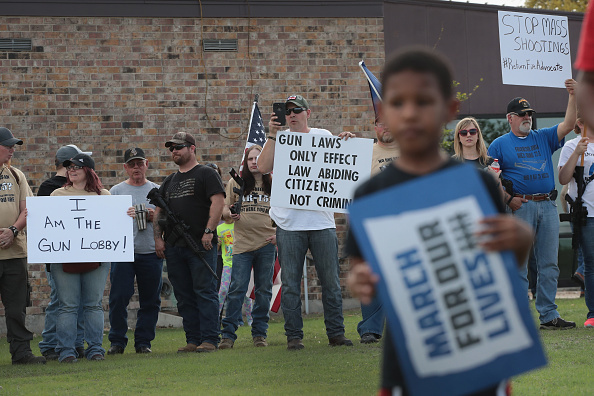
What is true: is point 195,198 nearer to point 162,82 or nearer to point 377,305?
point 377,305

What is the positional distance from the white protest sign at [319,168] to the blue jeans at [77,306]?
2.07 metres

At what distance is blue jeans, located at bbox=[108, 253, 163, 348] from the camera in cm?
916

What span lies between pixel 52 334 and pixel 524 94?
32.2 feet

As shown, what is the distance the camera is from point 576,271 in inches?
423

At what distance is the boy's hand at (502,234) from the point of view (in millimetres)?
2373

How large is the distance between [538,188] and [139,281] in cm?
442

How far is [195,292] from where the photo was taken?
8703 millimetres

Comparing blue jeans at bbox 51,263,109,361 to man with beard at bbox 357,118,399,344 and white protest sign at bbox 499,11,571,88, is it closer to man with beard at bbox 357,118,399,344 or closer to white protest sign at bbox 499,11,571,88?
man with beard at bbox 357,118,399,344

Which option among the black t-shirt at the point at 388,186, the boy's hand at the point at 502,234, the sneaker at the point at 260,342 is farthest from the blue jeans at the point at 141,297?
the boy's hand at the point at 502,234

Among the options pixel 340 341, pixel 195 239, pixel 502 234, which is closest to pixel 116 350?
pixel 195 239

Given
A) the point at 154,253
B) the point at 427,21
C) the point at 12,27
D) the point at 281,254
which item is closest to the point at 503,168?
the point at 281,254

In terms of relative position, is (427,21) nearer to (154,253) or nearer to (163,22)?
(163,22)

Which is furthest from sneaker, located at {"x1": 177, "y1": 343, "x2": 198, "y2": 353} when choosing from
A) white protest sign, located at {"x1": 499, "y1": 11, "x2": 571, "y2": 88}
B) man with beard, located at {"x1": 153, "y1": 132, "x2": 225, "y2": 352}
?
white protest sign, located at {"x1": 499, "y1": 11, "x2": 571, "y2": 88}

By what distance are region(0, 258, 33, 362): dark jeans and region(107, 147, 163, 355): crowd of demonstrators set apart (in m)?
0.94
